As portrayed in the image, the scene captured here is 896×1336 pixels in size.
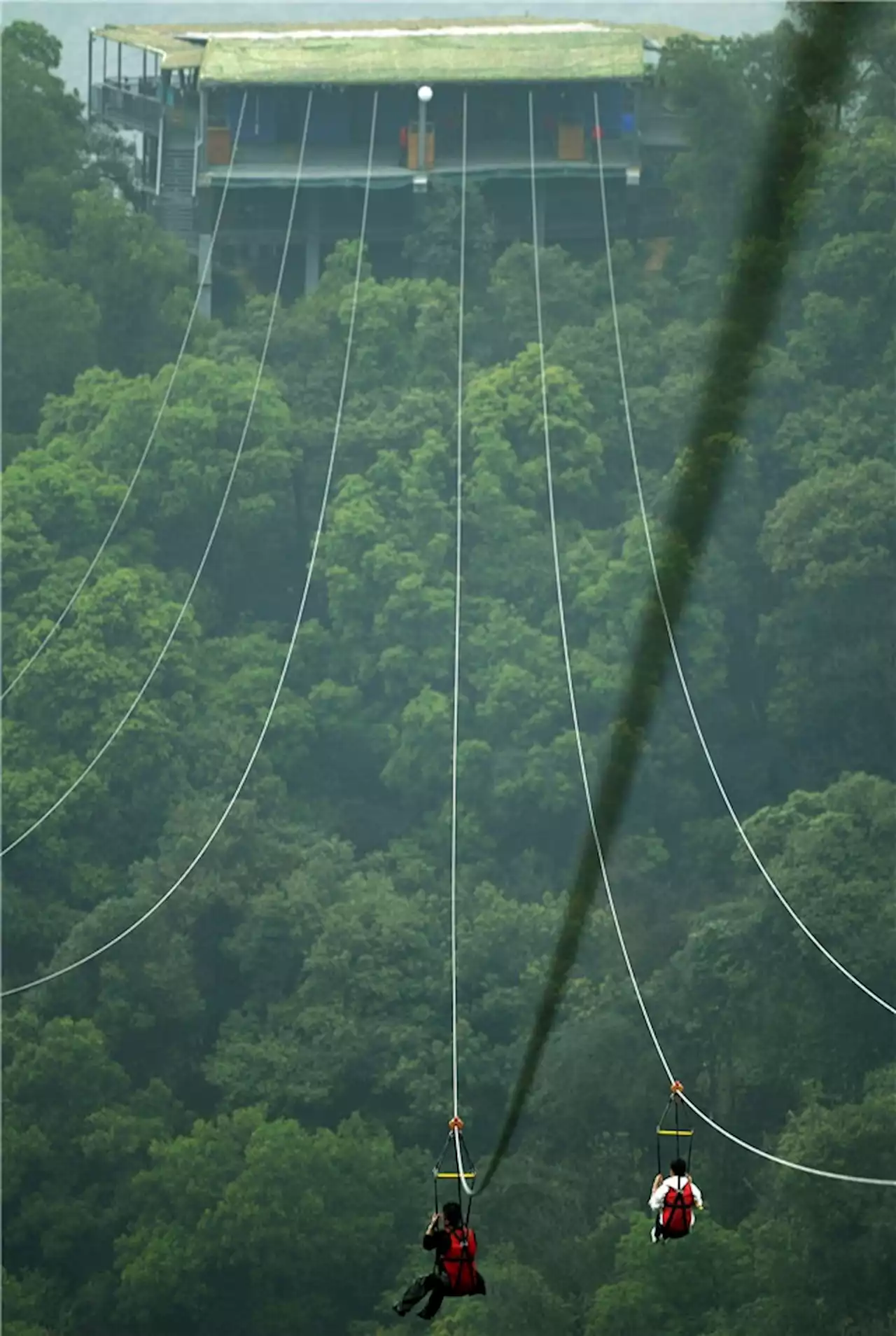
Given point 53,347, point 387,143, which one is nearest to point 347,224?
point 387,143

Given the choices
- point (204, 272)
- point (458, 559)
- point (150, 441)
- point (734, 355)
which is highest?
point (204, 272)

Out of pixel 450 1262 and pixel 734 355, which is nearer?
pixel 450 1262

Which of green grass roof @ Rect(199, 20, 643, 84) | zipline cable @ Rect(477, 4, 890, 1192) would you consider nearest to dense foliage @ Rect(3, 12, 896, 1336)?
zipline cable @ Rect(477, 4, 890, 1192)

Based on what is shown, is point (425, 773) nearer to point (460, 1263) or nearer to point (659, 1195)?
point (659, 1195)

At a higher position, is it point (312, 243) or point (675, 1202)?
point (312, 243)

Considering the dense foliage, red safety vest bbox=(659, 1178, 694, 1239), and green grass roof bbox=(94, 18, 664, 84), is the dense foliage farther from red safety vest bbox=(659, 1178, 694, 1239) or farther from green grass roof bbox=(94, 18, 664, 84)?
red safety vest bbox=(659, 1178, 694, 1239)

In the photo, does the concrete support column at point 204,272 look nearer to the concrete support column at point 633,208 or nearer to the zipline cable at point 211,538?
the zipline cable at point 211,538

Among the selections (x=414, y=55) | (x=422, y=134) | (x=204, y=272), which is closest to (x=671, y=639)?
Answer: (x=422, y=134)

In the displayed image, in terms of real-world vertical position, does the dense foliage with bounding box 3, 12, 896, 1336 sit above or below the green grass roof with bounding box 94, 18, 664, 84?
below
